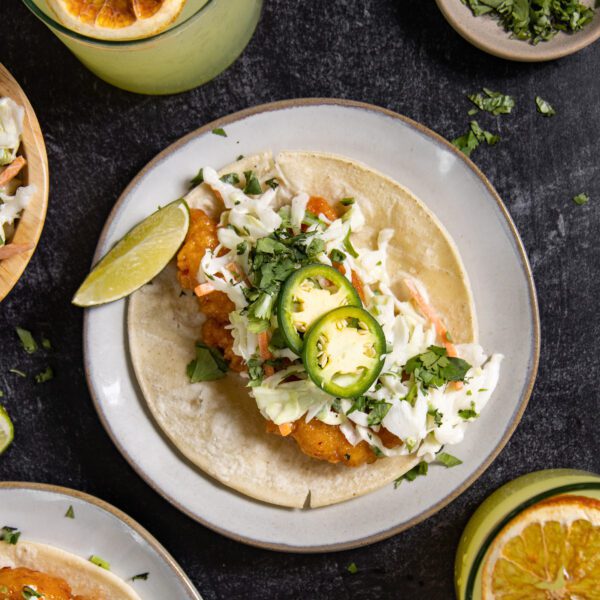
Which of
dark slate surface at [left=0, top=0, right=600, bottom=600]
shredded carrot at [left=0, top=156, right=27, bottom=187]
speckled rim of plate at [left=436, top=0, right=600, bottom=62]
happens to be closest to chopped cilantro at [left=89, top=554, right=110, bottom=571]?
dark slate surface at [left=0, top=0, right=600, bottom=600]

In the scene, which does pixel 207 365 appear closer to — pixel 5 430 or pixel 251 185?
pixel 251 185

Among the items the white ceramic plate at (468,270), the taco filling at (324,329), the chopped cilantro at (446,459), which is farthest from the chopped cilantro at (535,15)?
the chopped cilantro at (446,459)

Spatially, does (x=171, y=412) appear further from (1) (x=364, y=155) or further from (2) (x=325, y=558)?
(1) (x=364, y=155)

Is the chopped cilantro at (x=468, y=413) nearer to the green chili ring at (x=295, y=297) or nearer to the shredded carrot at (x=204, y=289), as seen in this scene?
the green chili ring at (x=295, y=297)

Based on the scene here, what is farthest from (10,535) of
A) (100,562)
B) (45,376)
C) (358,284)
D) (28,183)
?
(358,284)

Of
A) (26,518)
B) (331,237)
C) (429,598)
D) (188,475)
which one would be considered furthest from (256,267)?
(429,598)
